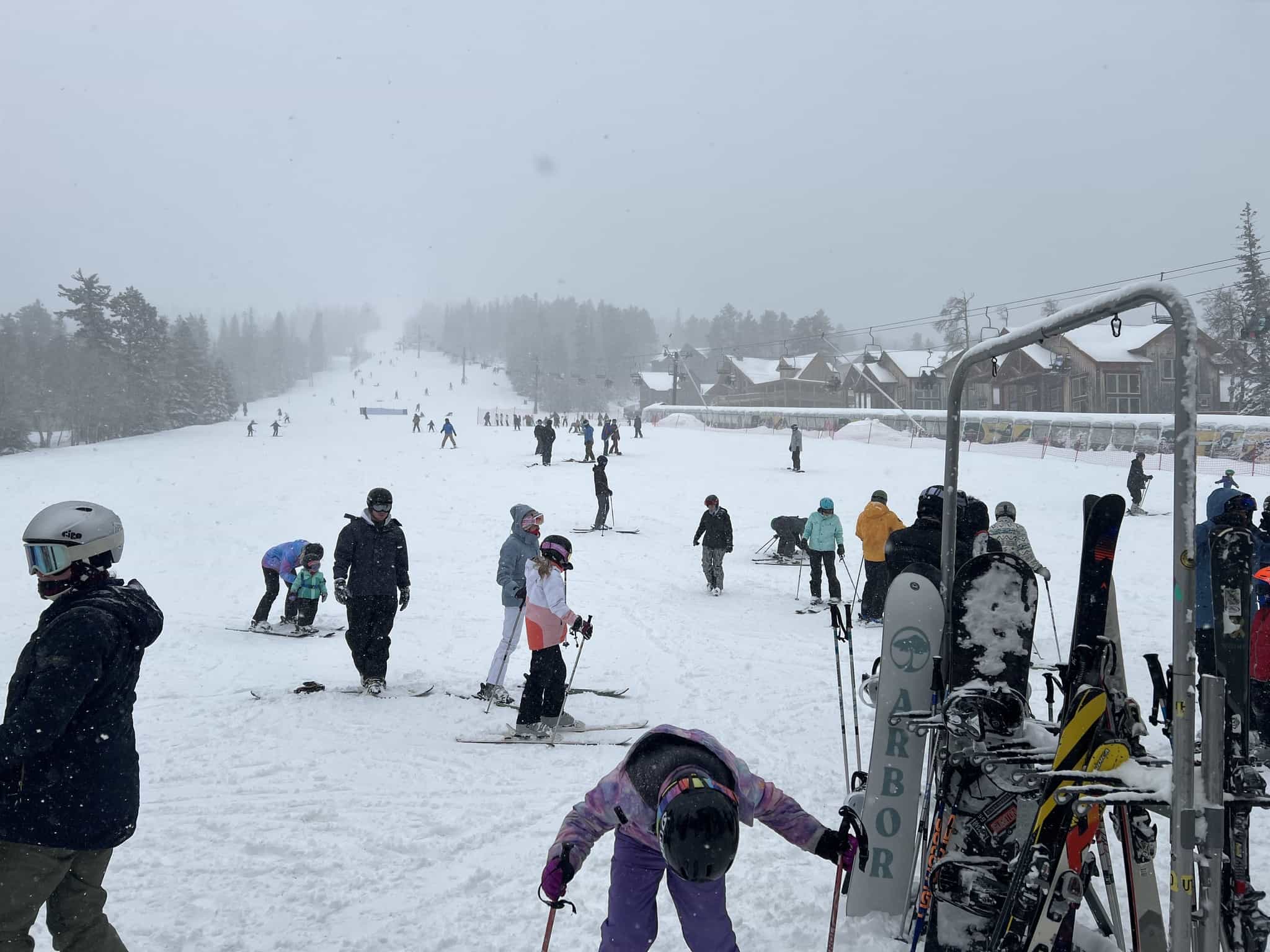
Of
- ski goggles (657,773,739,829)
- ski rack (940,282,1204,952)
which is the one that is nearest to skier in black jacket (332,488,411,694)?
ski goggles (657,773,739,829)

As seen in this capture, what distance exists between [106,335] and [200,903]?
6559 centimetres

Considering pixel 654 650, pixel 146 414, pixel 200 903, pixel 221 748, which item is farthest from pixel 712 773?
pixel 146 414

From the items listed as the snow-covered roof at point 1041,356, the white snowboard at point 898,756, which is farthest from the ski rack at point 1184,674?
the snow-covered roof at point 1041,356

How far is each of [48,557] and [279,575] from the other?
8.70 m

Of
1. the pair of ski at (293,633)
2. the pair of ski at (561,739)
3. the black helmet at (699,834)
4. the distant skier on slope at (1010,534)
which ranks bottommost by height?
the pair of ski at (293,633)

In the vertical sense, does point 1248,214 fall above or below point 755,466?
above

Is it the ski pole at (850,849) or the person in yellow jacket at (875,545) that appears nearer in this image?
the ski pole at (850,849)

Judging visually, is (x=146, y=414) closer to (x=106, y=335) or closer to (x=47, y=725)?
(x=106, y=335)

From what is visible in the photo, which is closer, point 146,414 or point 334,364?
point 146,414

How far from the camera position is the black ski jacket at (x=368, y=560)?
7219 millimetres

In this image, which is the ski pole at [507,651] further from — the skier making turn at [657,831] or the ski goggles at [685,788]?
the ski goggles at [685,788]

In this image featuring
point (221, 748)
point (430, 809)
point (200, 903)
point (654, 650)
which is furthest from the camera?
point (654, 650)

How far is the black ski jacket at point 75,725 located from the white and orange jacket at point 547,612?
3.64 metres

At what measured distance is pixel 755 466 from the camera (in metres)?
28.9
